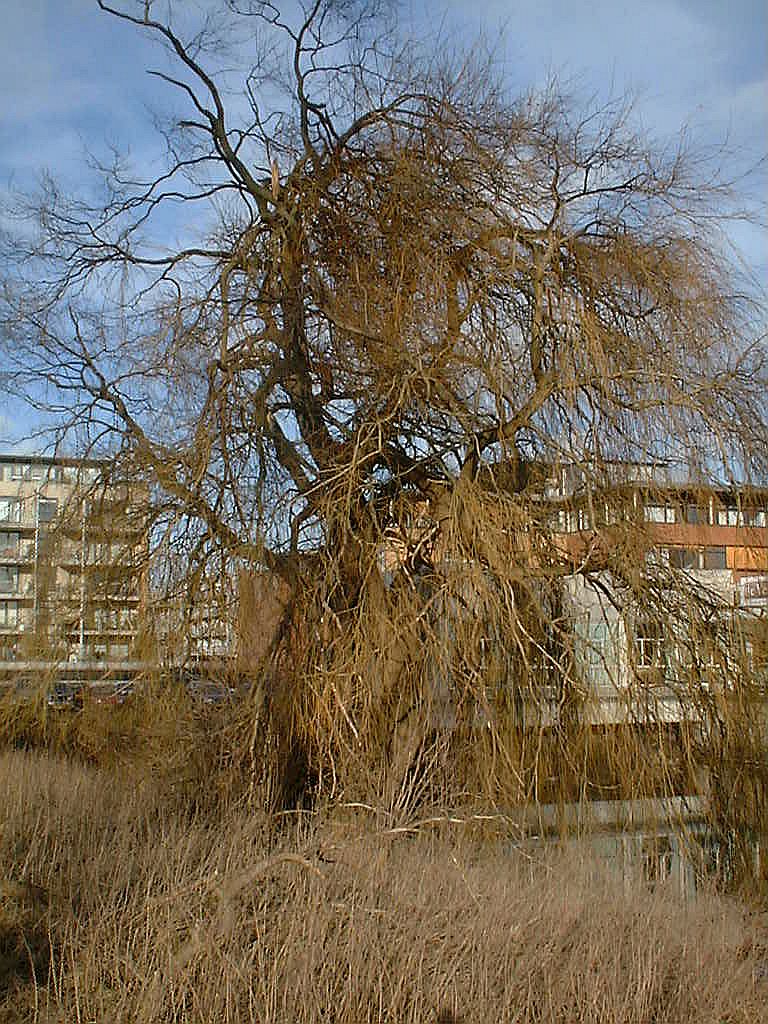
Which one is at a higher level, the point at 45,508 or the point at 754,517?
the point at 45,508

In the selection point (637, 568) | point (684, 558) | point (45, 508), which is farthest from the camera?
point (45, 508)

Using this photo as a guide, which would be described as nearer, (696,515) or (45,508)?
(696,515)

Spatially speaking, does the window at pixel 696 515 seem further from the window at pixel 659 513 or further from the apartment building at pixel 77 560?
the apartment building at pixel 77 560

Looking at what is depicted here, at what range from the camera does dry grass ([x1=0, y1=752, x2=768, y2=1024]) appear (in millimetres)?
4566

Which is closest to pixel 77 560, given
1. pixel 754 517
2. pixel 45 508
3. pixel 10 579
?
pixel 45 508

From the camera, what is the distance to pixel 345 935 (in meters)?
5.03

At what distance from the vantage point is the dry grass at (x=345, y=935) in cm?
457

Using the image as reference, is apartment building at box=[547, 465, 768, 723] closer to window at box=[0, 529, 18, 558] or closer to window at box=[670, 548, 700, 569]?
window at box=[670, 548, 700, 569]

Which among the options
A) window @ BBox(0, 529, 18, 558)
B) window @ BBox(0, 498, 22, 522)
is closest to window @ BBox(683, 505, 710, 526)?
window @ BBox(0, 498, 22, 522)

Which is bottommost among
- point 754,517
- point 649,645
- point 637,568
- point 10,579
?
point 649,645

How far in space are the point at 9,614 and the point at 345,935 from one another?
4510 millimetres

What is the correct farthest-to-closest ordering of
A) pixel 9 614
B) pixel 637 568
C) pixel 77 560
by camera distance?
1. pixel 9 614
2. pixel 77 560
3. pixel 637 568

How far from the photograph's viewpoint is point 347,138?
809 centimetres

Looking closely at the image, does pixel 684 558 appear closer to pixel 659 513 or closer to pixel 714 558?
pixel 714 558
